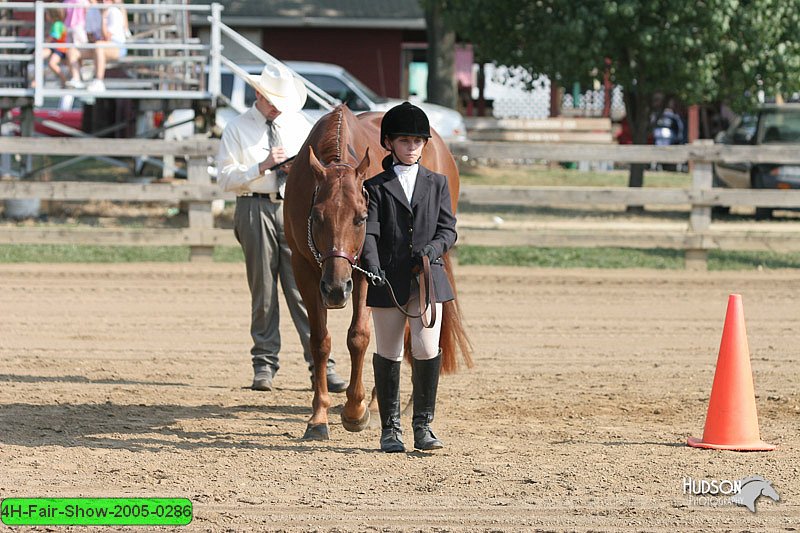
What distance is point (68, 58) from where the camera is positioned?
1599 centimetres

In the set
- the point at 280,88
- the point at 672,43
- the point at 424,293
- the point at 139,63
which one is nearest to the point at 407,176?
the point at 424,293

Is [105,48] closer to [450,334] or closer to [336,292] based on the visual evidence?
[450,334]

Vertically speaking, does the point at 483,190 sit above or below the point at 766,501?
above

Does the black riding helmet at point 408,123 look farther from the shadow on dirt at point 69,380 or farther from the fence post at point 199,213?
the fence post at point 199,213

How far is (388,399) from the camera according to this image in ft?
20.4

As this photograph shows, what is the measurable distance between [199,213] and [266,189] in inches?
244

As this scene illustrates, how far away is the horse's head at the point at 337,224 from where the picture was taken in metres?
5.73

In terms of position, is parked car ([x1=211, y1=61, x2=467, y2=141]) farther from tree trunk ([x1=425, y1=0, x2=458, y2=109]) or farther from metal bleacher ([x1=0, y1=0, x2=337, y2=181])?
tree trunk ([x1=425, y1=0, x2=458, y2=109])

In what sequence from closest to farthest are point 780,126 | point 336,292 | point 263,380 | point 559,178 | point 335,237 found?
1. point 336,292
2. point 335,237
3. point 263,380
4. point 780,126
5. point 559,178

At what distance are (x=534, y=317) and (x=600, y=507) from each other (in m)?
5.86

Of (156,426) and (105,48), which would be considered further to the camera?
(105,48)

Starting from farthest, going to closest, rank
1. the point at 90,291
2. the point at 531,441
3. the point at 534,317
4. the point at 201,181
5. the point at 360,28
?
the point at 360,28
the point at 201,181
the point at 90,291
the point at 534,317
the point at 531,441

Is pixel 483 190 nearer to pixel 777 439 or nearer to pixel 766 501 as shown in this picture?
pixel 777 439

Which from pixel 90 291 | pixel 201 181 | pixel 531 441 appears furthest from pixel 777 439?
pixel 201 181
